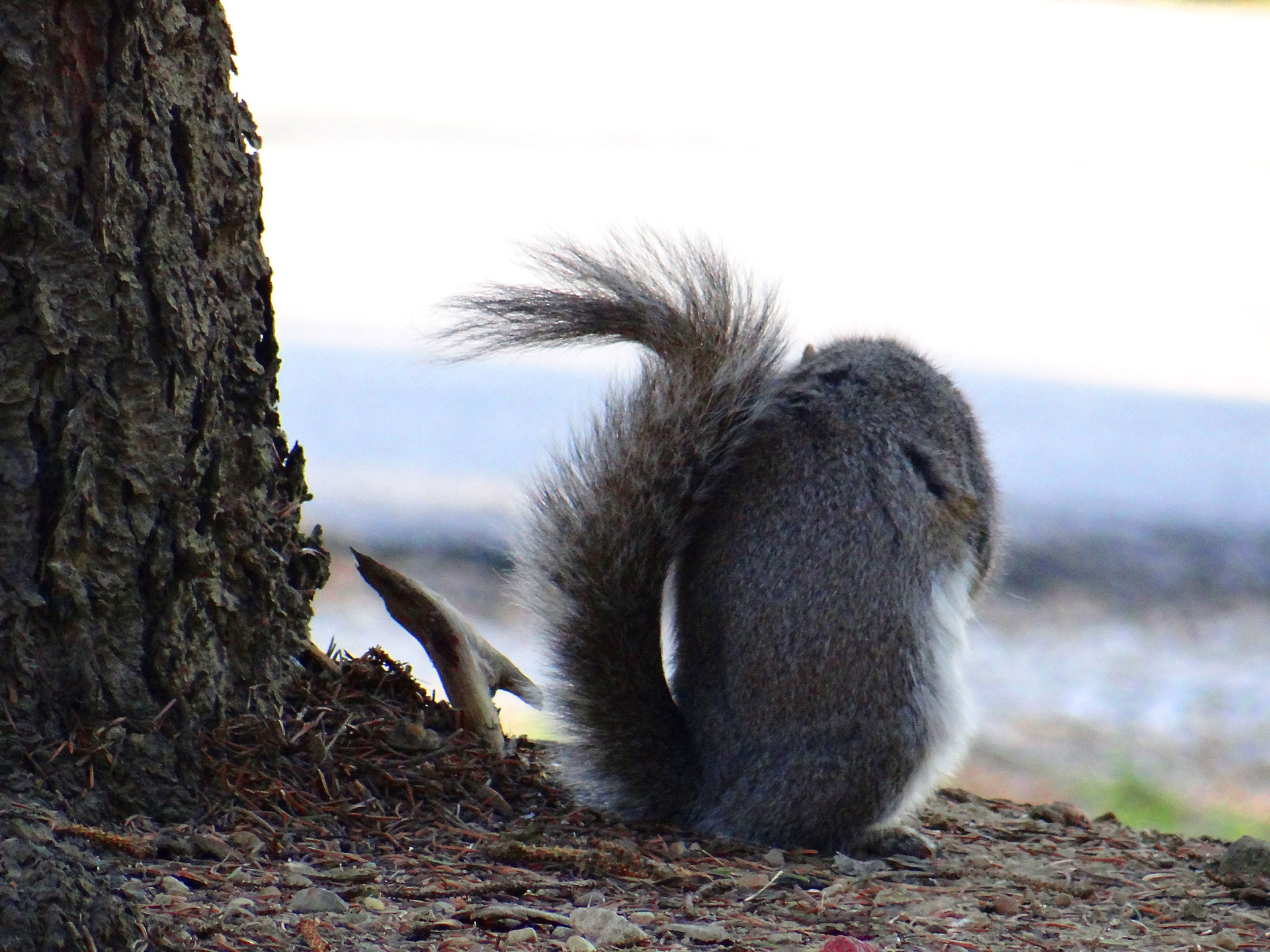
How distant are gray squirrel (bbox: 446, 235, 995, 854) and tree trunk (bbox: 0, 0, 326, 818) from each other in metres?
0.39

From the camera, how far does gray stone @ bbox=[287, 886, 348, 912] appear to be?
162 centimetres

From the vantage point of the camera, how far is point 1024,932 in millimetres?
1812

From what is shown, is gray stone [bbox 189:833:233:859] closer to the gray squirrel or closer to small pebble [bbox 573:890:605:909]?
small pebble [bbox 573:890:605:909]

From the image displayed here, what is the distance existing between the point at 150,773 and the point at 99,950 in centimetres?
56

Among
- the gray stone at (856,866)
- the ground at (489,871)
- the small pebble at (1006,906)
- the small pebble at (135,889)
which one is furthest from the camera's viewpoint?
the gray stone at (856,866)

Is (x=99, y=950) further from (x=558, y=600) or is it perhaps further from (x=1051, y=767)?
(x=1051, y=767)

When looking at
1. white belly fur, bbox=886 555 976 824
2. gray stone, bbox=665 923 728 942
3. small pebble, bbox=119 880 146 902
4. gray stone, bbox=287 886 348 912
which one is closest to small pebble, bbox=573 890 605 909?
gray stone, bbox=665 923 728 942

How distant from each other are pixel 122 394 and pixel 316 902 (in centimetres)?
69

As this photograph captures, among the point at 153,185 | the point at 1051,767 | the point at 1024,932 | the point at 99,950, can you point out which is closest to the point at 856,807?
the point at 1024,932

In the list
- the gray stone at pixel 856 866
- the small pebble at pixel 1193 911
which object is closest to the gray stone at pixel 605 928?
the gray stone at pixel 856 866

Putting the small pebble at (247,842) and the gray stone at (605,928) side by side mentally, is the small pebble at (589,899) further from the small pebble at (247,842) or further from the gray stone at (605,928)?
the small pebble at (247,842)

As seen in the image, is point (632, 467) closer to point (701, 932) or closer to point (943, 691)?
point (943, 691)

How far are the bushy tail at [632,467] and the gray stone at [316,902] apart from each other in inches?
27.4

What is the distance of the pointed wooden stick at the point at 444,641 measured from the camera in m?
2.36
